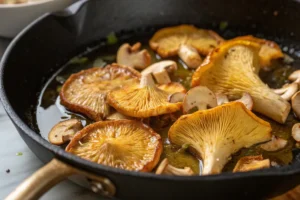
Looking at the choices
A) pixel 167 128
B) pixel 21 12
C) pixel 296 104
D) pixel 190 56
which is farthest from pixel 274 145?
pixel 21 12

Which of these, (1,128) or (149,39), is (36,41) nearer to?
(1,128)

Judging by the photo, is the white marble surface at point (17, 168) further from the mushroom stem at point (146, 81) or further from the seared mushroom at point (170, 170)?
the mushroom stem at point (146, 81)

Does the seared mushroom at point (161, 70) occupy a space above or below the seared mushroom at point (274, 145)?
above

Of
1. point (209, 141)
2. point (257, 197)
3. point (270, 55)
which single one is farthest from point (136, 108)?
point (270, 55)

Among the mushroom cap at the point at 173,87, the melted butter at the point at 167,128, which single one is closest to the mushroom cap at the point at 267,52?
the melted butter at the point at 167,128

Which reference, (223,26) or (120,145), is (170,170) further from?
(223,26)
